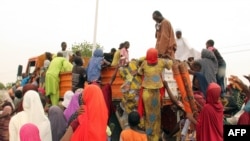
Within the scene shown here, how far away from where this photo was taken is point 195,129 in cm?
752

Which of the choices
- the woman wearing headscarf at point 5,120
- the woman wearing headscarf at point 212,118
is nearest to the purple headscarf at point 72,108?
the woman wearing headscarf at point 5,120

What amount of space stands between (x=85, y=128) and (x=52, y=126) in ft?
3.32

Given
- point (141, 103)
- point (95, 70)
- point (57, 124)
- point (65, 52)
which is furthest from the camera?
point (65, 52)

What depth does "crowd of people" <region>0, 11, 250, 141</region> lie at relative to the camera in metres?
5.39

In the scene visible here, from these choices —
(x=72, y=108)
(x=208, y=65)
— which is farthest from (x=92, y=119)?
(x=208, y=65)

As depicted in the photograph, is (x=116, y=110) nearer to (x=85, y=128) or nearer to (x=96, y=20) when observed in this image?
(x=85, y=128)

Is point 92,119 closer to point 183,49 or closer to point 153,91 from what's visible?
point 153,91

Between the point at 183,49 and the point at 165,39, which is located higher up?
the point at 165,39

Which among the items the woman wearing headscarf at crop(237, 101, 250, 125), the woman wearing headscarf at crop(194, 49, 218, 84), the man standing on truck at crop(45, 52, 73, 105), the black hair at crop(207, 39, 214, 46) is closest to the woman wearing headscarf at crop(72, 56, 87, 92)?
the man standing on truck at crop(45, 52, 73, 105)

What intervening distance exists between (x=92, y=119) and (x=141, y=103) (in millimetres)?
2791

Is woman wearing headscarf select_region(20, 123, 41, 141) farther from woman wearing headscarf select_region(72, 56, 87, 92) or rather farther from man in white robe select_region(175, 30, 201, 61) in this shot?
man in white robe select_region(175, 30, 201, 61)

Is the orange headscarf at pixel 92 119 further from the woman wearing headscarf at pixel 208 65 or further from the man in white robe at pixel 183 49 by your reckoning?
the man in white robe at pixel 183 49

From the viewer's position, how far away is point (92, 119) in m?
5.25

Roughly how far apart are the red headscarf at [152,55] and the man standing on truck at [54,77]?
3.91 metres
